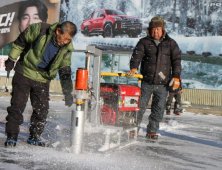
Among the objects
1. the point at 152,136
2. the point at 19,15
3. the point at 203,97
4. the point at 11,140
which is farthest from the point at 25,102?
the point at 19,15

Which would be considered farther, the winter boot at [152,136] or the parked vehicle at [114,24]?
the parked vehicle at [114,24]

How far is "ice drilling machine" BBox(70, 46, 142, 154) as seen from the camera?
3.71 meters

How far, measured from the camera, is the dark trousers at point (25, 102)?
400cm

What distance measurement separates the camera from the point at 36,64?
3996 mm

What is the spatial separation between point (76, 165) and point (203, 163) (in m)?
1.40

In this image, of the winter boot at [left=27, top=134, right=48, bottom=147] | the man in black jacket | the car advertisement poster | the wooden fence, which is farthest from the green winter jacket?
the car advertisement poster

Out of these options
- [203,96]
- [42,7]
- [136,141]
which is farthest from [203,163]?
[42,7]

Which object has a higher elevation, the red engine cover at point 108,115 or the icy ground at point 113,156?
the red engine cover at point 108,115

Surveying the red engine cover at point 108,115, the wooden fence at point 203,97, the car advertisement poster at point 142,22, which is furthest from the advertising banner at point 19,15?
the red engine cover at point 108,115

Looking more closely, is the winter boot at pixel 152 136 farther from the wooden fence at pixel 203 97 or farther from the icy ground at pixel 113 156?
the wooden fence at pixel 203 97

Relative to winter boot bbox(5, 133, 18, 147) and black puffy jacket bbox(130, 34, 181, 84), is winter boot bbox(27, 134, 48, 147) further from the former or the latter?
black puffy jacket bbox(130, 34, 181, 84)

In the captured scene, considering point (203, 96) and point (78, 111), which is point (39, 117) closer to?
point (78, 111)

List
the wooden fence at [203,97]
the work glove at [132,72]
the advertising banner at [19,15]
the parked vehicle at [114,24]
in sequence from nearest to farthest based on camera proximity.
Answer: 1. the work glove at [132,72]
2. the wooden fence at [203,97]
3. the parked vehicle at [114,24]
4. the advertising banner at [19,15]

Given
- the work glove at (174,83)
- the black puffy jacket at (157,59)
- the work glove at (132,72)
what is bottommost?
the work glove at (174,83)
